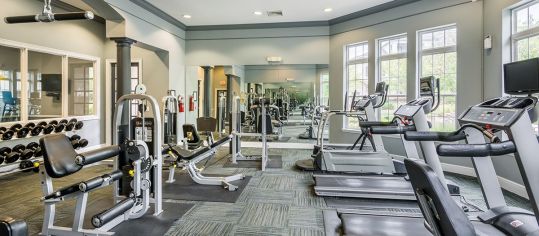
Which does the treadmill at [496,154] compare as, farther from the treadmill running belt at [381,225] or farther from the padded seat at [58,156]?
the padded seat at [58,156]

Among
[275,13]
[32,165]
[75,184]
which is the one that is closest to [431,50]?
[275,13]

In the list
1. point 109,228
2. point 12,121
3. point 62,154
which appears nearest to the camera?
point 62,154

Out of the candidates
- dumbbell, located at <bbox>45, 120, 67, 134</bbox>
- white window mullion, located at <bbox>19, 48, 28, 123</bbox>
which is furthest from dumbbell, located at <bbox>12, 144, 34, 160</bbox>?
white window mullion, located at <bbox>19, 48, 28, 123</bbox>

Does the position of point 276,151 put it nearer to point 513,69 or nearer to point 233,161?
point 233,161

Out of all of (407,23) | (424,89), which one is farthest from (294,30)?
(424,89)

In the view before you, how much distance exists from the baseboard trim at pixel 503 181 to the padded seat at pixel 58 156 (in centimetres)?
500

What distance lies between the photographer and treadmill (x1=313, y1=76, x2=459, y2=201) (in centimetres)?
311

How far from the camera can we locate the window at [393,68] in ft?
20.3

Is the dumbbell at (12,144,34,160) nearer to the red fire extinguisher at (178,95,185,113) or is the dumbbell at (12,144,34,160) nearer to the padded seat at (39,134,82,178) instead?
the padded seat at (39,134,82,178)

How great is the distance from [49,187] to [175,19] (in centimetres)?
549

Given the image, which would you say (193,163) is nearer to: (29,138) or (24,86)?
(29,138)

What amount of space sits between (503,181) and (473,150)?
11.5 ft

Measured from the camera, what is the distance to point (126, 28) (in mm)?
5457

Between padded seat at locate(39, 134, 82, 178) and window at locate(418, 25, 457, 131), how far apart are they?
18.3 ft
